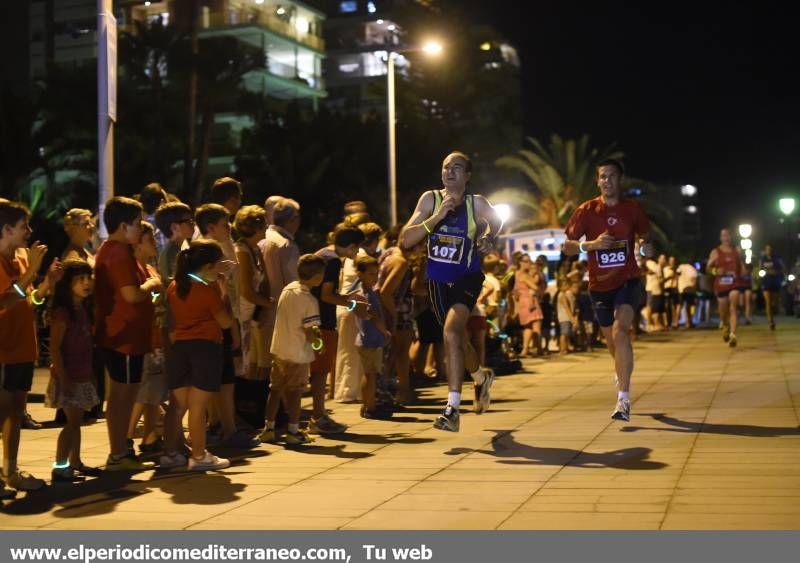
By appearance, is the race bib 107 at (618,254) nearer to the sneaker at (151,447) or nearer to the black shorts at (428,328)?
the black shorts at (428,328)

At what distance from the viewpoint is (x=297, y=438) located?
9.65m

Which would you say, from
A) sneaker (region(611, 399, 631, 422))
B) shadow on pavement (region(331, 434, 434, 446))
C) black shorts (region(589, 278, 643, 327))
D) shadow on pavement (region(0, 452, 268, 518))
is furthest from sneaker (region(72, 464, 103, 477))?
black shorts (region(589, 278, 643, 327))

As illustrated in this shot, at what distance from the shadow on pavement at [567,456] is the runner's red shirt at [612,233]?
2.21 metres

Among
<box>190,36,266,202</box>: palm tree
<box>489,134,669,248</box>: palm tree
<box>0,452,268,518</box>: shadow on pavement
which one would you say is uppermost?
<box>190,36,266,202</box>: palm tree

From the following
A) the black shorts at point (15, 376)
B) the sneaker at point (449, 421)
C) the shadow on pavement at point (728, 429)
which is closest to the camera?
the black shorts at point (15, 376)

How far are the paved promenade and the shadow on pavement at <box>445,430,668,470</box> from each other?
→ 1cm

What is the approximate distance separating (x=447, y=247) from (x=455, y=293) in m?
0.39

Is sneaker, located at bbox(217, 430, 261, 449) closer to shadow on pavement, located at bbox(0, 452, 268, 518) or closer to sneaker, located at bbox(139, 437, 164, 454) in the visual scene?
sneaker, located at bbox(139, 437, 164, 454)

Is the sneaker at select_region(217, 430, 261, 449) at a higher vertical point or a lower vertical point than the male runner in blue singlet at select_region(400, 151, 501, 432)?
lower

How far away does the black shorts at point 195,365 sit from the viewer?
827 cm

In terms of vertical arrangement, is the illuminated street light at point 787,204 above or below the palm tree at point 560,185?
below

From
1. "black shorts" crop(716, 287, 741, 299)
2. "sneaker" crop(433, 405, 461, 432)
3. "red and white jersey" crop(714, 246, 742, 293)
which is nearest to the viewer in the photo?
"sneaker" crop(433, 405, 461, 432)

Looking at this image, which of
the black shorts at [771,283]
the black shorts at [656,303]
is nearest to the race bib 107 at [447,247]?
the black shorts at [656,303]

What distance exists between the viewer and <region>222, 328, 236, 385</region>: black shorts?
922 cm
